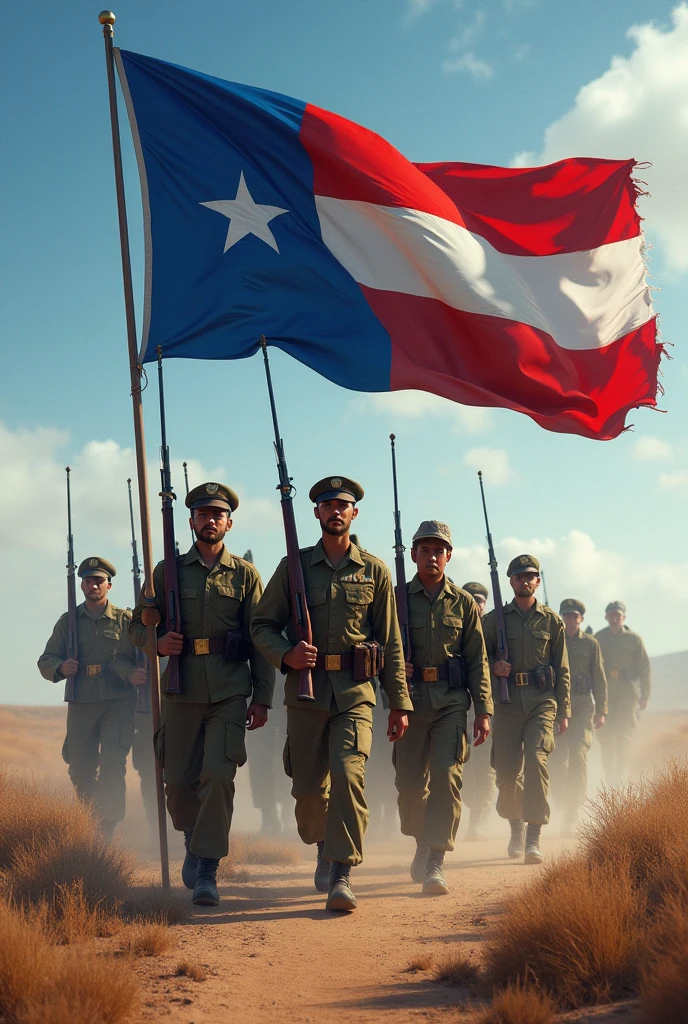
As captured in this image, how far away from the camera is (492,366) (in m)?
8.88

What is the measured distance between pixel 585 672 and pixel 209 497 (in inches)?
339

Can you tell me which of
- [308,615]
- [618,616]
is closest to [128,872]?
[308,615]

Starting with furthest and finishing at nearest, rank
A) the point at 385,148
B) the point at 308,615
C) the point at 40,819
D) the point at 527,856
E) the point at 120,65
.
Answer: the point at 527,856 < the point at 385,148 < the point at 120,65 < the point at 40,819 < the point at 308,615

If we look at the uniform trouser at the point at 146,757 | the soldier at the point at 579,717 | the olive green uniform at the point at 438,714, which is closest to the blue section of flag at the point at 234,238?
the olive green uniform at the point at 438,714

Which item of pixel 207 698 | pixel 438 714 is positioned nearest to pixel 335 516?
pixel 207 698

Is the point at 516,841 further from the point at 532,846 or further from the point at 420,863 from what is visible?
the point at 420,863

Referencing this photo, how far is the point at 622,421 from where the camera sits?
9.41m

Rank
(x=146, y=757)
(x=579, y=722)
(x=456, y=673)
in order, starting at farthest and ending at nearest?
(x=579, y=722) → (x=146, y=757) → (x=456, y=673)

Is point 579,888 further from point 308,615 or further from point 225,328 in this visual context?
point 225,328

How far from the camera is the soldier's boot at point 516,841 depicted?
1043 centimetres

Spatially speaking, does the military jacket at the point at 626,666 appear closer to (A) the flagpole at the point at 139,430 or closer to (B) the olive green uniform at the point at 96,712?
(B) the olive green uniform at the point at 96,712

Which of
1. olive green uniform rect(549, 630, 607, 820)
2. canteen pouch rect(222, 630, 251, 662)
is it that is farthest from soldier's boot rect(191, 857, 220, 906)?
olive green uniform rect(549, 630, 607, 820)

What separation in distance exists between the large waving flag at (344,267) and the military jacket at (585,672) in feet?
19.4

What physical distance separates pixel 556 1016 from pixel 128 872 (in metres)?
3.75
